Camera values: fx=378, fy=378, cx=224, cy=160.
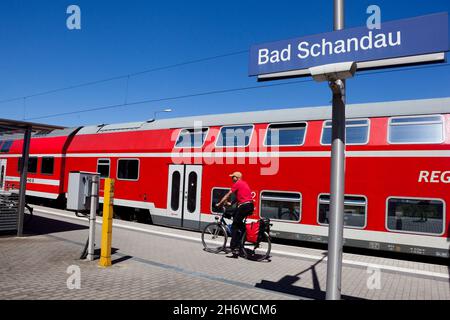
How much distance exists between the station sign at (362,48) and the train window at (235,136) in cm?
592

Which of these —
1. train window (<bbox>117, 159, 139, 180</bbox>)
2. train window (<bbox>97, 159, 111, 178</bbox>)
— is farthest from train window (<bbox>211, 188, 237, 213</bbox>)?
train window (<bbox>97, 159, 111, 178</bbox>)

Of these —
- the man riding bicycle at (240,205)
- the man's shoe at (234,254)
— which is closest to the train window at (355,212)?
the man riding bicycle at (240,205)

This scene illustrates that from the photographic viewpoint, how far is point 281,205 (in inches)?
382

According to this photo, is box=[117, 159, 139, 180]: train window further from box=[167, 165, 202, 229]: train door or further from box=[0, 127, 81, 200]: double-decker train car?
box=[0, 127, 81, 200]: double-decker train car

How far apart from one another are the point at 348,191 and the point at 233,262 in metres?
3.20

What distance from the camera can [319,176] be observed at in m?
9.14

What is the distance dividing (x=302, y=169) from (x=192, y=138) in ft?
12.5

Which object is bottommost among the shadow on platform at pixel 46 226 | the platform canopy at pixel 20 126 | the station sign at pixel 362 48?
the shadow on platform at pixel 46 226

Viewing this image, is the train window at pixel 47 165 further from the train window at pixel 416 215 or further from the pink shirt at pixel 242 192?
the train window at pixel 416 215

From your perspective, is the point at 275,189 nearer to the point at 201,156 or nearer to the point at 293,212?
the point at 293,212

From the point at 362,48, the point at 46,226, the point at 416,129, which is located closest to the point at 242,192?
the point at 416,129

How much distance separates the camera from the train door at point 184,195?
37.2 feet

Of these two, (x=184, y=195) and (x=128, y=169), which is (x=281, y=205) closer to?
(x=184, y=195)

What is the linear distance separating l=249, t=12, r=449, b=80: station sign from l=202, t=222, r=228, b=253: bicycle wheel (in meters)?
4.92
